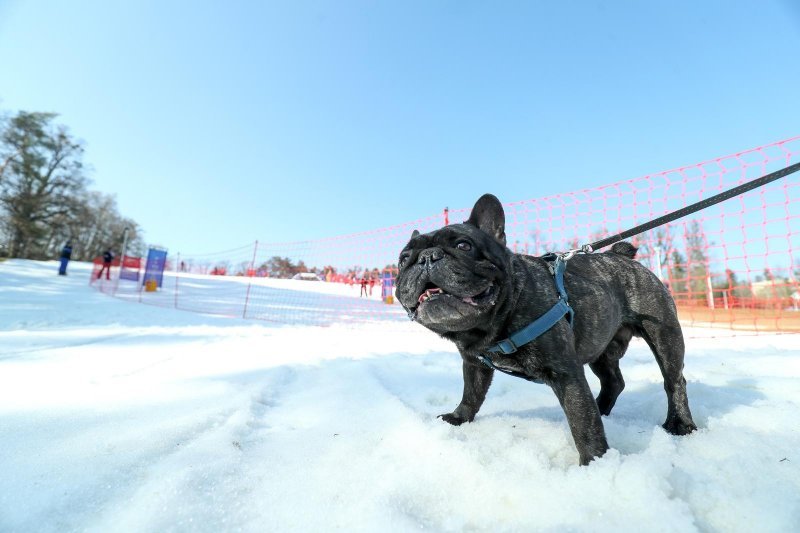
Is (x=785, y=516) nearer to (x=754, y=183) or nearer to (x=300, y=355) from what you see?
(x=754, y=183)

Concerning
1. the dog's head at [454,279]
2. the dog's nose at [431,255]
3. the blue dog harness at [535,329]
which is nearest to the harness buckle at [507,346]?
the blue dog harness at [535,329]

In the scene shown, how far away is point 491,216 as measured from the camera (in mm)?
2068

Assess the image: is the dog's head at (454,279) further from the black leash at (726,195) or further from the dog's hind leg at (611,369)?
the dog's hind leg at (611,369)

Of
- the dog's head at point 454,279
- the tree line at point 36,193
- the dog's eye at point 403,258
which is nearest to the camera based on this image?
the dog's head at point 454,279

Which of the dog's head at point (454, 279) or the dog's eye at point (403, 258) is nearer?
the dog's head at point (454, 279)

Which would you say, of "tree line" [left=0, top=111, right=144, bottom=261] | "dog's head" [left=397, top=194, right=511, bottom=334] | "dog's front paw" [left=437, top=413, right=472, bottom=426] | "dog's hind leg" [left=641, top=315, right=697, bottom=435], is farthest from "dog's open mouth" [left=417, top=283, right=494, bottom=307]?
"tree line" [left=0, top=111, right=144, bottom=261]

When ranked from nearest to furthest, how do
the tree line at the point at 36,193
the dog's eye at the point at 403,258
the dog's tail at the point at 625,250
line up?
the dog's eye at the point at 403,258 < the dog's tail at the point at 625,250 < the tree line at the point at 36,193

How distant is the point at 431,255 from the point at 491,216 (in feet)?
2.01

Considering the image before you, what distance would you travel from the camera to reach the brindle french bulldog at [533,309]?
5.18 ft

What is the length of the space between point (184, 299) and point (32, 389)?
13669mm

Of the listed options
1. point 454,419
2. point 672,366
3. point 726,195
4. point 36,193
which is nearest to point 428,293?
point 454,419

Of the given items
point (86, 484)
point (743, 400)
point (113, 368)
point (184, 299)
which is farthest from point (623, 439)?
point (184, 299)

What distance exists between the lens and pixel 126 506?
1.17 metres

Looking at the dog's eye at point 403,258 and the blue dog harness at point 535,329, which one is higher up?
the dog's eye at point 403,258
